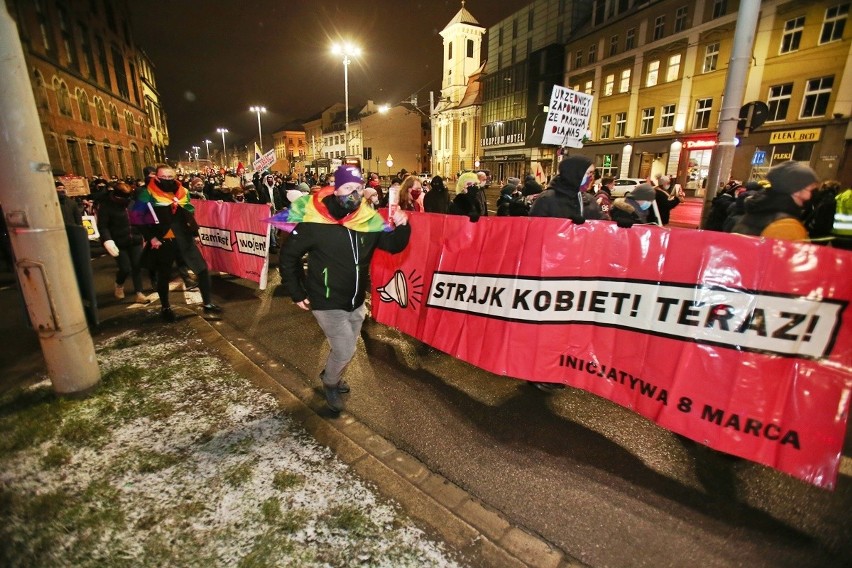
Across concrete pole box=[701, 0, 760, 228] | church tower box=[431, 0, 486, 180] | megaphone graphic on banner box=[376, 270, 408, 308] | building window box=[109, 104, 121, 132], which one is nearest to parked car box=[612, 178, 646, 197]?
concrete pole box=[701, 0, 760, 228]

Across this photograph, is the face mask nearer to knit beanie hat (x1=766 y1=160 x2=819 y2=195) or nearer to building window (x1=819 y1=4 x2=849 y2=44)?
knit beanie hat (x1=766 y1=160 x2=819 y2=195)

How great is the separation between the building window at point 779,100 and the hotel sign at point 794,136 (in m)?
1.01

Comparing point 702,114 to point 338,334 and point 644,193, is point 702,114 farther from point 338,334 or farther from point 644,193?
point 338,334

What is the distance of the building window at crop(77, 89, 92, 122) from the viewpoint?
26.7 m

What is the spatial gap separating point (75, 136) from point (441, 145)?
5315 cm

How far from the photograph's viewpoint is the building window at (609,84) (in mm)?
34094

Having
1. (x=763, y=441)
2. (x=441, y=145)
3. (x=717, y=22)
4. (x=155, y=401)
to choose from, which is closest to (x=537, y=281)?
(x=763, y=441)

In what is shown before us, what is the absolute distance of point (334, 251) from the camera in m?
3.26

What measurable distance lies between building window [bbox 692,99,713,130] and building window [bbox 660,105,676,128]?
5.57 feet

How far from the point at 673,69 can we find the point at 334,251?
3446 centimetres

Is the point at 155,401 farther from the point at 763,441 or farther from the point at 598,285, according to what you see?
the point at 763,441

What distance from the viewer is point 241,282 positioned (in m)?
8.16

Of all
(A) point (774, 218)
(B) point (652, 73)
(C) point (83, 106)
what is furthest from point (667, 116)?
(C) point (83, 106)

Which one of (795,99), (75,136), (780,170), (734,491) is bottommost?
(734,491)
